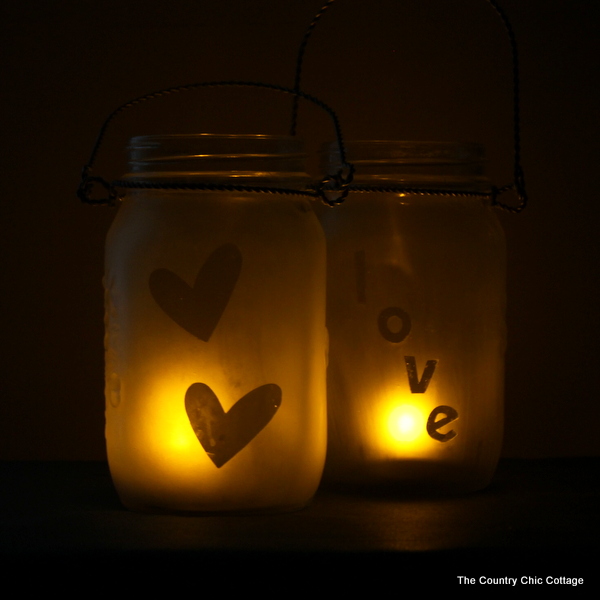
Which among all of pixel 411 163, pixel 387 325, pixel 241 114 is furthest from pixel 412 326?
pixel 241 114

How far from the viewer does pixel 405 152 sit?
2.74 ft

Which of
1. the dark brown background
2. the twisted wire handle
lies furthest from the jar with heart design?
the dark brown background

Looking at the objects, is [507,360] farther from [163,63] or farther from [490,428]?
[163,63]

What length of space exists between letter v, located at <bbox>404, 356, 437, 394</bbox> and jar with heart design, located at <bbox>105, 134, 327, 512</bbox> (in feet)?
0.32

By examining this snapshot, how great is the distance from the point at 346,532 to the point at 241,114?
48 cm

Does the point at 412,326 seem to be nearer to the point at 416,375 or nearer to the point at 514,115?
the point at 416,375

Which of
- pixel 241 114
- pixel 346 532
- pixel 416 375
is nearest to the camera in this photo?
pixel 346 532

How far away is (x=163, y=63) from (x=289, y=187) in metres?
0.30

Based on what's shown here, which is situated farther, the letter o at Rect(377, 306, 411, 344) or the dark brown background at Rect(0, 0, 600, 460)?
the dark brown background at Rect(0, 0, 600, 460)

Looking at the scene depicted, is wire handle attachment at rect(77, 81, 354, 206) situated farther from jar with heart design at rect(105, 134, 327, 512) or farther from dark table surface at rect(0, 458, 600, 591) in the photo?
dark table surface at rect(0, 458, 600, 591)

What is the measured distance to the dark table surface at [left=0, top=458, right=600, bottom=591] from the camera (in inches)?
24.8

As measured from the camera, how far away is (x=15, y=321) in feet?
3.33

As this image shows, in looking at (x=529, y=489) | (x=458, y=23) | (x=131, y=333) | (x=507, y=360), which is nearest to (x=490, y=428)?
(x=529, y=489)

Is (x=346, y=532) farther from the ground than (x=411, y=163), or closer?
closer
